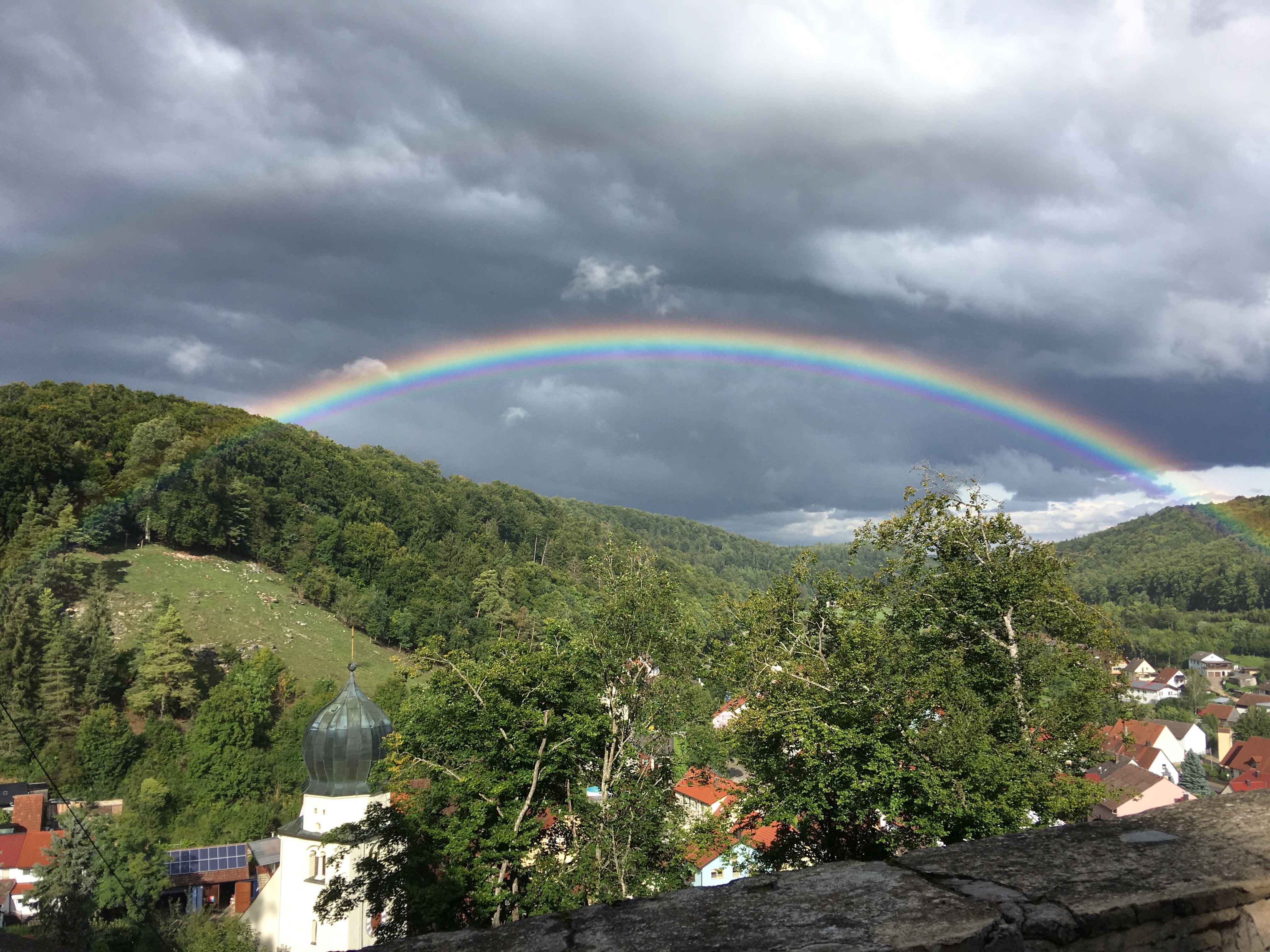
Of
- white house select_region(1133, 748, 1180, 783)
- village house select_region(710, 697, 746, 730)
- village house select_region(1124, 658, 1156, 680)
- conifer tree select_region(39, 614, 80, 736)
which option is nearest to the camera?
village house select_region(710, 697, 746, 730)

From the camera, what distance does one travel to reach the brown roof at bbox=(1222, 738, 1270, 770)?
82.9 meters

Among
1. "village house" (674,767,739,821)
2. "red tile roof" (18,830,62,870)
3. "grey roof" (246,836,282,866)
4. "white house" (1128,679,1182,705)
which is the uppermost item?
"village house" (674,767,739,821)

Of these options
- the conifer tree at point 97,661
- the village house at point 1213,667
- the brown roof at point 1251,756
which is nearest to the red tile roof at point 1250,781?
the brown roof at point 1251,756

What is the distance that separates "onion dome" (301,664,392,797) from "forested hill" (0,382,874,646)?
43.5 meters

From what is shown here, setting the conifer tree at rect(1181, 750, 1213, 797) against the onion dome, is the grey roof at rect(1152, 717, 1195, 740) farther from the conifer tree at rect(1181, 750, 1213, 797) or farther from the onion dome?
the onion dome

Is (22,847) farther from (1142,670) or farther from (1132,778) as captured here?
(1142,670)

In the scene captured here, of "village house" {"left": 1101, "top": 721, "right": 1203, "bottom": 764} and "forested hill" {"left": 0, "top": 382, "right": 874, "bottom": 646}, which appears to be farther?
"village house" {"left": 1101, "top": 721, "right": 1203, "bottom": 764}

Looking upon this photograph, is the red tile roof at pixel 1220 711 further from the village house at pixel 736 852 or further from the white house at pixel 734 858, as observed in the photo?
the village house at pixel 736 852

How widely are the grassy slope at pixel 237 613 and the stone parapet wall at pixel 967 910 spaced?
244 feet

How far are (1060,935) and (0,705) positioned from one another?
118 feet

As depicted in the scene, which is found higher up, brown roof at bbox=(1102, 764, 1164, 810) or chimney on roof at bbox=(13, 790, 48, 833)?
chimney on roof at bbox=(13, 790, 48, 833)

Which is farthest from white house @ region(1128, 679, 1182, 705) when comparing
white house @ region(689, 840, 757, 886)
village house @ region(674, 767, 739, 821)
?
village house @ region(674, 767, 739, 821)

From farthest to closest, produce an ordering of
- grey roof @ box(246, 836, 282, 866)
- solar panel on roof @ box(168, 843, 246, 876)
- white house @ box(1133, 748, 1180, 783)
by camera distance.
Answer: white house @ box(1133, 748, 1180, 783) → grey roof @ box(246, 836, 282, 866) → solar panel on roof @ box(168, 843, 246, 876)

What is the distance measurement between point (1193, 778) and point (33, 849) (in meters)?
93.0
